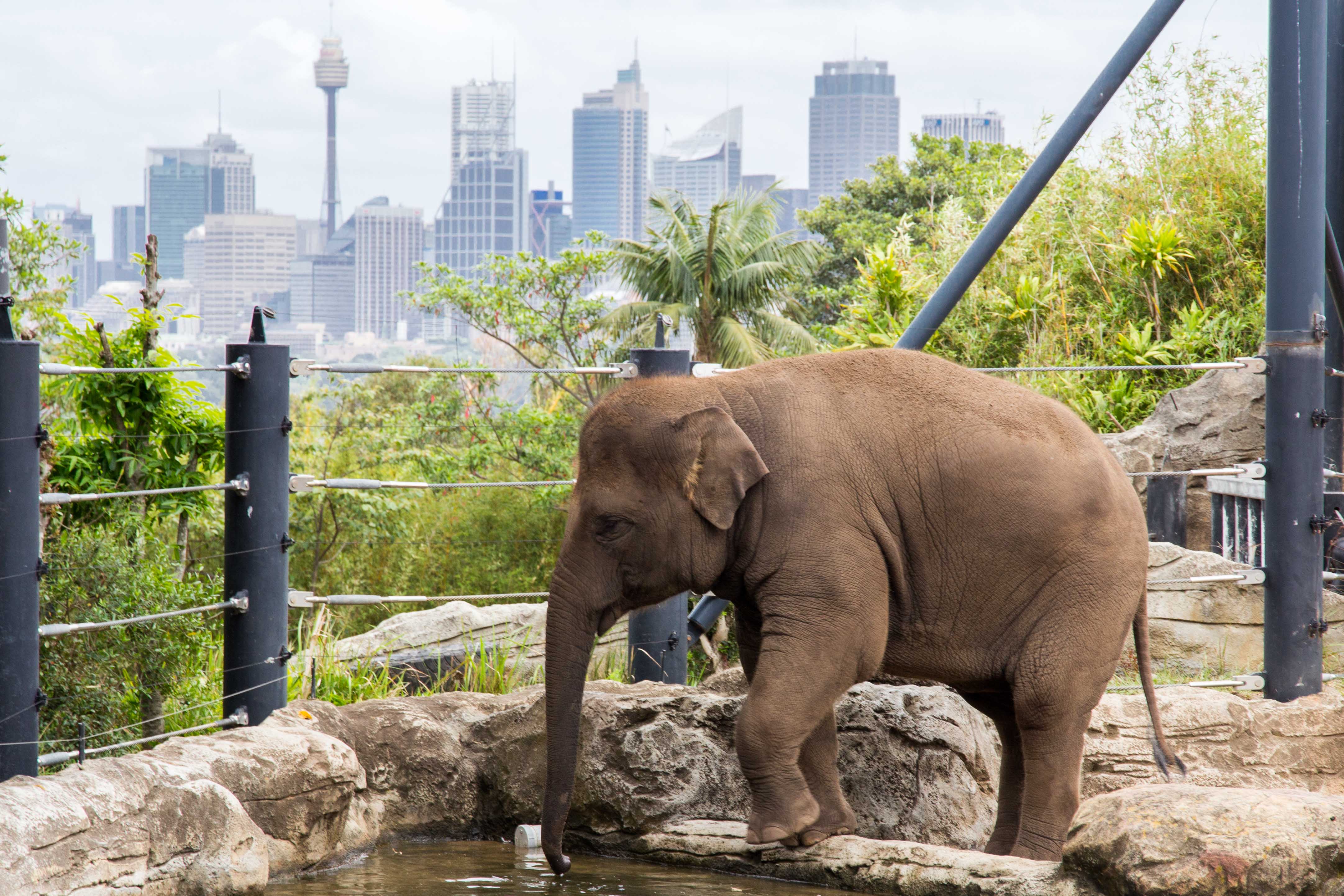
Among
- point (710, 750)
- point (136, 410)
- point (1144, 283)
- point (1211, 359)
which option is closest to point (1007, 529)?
point (710, 750)

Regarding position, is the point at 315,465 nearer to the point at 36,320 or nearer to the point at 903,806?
the point at 36,320

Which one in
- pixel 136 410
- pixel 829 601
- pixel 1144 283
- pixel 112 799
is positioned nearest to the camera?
pixel 112 799

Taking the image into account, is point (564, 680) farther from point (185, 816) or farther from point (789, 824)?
point (185, 816)

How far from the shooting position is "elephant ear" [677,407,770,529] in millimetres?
3939

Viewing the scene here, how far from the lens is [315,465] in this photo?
23547 mm

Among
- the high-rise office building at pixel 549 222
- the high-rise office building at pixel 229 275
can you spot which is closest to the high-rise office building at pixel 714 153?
the high-rise office building at pixel 549 222

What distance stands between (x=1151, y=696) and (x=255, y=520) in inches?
115

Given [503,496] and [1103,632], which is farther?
[503,496]

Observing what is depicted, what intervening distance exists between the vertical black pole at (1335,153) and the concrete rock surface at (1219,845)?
9.46ft

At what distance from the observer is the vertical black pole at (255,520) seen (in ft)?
15.0

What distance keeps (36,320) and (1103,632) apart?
21.7m

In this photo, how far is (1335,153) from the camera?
21.2ft

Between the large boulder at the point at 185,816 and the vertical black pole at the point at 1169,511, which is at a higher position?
the vertical black pole at the point at 1169,511

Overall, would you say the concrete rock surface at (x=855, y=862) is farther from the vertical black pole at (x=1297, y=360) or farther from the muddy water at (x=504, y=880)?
the vertical black pole at (x=1297, y=360)
